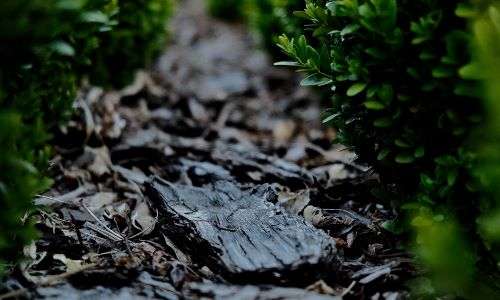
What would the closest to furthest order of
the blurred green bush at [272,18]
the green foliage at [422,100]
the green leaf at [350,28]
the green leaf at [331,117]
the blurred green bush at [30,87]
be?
1. the blurred green bush at [30,87]
2. the green foliage at [422,100]
3. the green leaf at [350,28]
4. the green leaf at [331,117]
5. the blurred green bush at [272,18]

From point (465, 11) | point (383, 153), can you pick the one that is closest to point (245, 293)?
point (383, 153)

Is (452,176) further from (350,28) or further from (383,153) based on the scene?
(350,28)

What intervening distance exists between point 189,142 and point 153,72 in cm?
216

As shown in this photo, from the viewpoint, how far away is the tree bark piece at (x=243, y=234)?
2189mm

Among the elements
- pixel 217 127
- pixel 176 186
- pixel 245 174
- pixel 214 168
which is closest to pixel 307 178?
pixel 245 174

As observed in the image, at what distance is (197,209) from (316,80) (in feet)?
2.88

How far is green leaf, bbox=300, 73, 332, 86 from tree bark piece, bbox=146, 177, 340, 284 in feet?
2.08

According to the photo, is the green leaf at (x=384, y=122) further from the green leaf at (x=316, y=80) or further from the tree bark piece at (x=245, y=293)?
the tree bark piece at (x=245, y=293)

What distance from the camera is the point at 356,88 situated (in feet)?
7.32

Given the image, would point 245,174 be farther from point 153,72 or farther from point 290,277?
point 153,72

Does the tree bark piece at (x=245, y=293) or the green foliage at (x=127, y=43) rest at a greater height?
the green foliage at (x=127, y=43)

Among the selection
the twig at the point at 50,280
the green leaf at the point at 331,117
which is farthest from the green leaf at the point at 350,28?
the twig at the point at 50,280

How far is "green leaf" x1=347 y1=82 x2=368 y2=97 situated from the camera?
2.22 metres

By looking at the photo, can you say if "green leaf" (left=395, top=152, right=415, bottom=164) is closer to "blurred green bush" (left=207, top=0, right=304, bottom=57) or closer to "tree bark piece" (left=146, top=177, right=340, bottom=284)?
"tree bark piece" (left=146, top=177, right=340, bottom=284)
